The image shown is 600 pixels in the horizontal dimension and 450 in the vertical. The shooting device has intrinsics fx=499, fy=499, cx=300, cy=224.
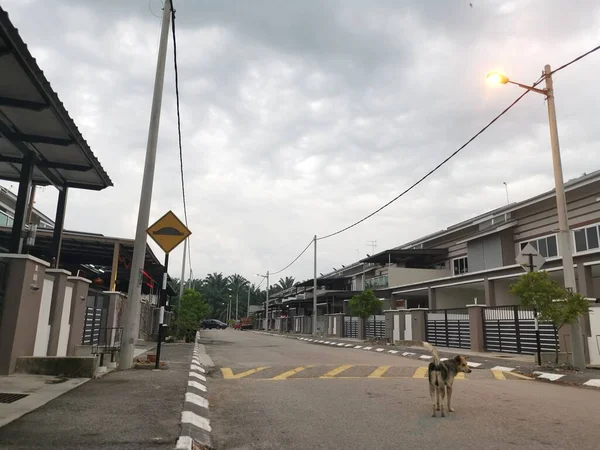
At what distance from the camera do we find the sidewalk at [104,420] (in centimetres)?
Result: 469

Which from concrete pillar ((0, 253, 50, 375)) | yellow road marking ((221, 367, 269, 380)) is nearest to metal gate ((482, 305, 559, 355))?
yellow road marking ((221, 367, 269, 380))

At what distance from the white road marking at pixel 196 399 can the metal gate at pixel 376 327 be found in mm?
26341

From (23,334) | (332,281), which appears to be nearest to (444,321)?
(23,334)

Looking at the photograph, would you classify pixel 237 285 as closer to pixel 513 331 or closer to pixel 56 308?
pixel 513 331

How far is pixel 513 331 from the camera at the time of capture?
66.2 feet

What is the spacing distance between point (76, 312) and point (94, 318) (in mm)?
3480

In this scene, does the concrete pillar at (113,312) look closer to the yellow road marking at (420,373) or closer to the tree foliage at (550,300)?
the yellow road marking at (420,373)

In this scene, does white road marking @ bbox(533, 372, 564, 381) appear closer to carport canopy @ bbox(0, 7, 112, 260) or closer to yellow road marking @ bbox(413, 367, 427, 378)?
yellow road marking @ bbox(413, 367, 427, 378)

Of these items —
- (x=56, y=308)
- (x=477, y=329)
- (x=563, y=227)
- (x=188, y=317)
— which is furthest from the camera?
(x=188, y=317)

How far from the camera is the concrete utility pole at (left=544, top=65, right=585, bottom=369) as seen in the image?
13188mm

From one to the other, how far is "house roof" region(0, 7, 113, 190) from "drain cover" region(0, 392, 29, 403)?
14.9 feet

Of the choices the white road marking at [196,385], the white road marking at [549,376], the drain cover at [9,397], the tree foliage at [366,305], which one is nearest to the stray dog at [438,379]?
the white road marking at [196,385]

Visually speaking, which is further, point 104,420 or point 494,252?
point 494,252

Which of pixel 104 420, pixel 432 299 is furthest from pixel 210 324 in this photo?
pixel 104 420
